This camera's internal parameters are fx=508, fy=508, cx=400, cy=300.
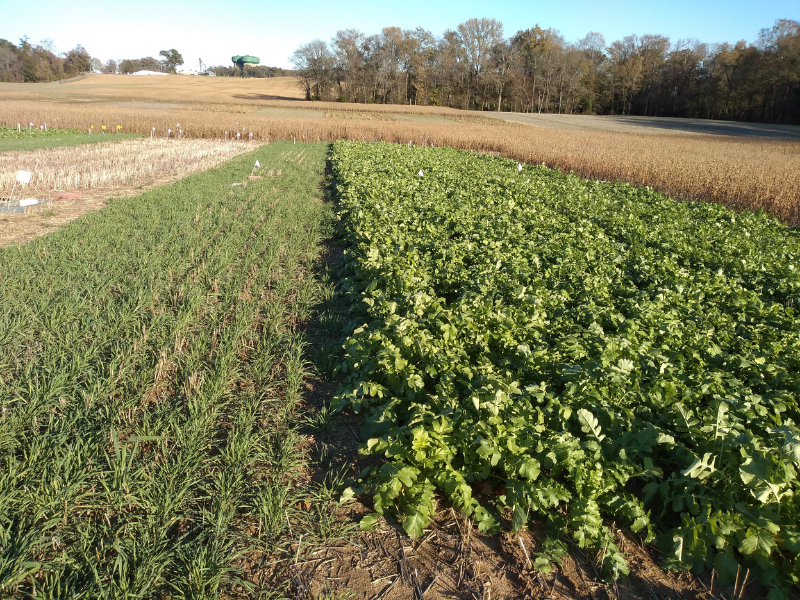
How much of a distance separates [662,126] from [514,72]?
1145 inches

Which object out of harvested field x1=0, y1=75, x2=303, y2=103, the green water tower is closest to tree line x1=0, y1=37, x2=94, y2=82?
harvested field x1=0, y1=75, x2=303, y2=103

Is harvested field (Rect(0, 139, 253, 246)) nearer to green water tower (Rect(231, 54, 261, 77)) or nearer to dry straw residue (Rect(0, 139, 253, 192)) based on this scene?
dry straw residue (Rect(0, 139, 253, 192))

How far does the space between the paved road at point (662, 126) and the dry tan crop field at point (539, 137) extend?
20.8 inches

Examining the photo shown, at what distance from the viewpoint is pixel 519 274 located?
20.1 ft

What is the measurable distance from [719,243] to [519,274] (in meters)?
4.69

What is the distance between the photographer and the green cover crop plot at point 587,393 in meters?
2.92

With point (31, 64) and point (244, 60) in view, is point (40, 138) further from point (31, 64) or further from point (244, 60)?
point (244, 60)

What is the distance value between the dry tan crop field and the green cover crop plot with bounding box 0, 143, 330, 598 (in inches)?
548

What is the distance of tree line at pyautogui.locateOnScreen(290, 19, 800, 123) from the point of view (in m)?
65.7

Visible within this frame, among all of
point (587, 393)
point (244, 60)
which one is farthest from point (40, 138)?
point (244, 60)

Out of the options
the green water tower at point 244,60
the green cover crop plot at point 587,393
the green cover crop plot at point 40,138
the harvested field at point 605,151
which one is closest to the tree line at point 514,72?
the harvested field at point 605,151

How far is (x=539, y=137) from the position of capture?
32.1 metres

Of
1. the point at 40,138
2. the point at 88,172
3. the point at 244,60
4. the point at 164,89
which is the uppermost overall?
the point at 244,60

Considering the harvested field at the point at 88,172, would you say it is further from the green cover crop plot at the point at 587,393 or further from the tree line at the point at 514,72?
the tree line at the point at 514,72
